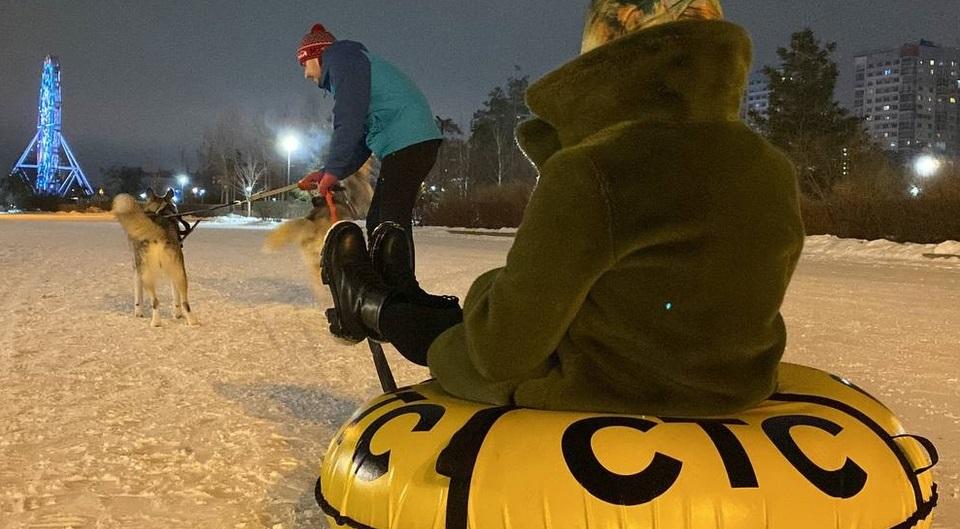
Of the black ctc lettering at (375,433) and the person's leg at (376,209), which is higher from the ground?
the person's leg at (376,209)

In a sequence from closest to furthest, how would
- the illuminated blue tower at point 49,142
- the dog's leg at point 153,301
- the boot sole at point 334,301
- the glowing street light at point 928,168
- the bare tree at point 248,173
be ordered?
the boot sole at point 334,301
the dog's leg at point 153,301
the glowing street light at point 928,168
the bare tree at point 248,173
the illuminated blue tower at point 49,142

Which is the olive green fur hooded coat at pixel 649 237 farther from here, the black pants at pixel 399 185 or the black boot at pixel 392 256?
the black pants at pixel 399 185

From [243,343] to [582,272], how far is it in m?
4.62

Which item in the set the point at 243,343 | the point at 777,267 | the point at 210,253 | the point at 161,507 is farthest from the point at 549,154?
the point at 210,253

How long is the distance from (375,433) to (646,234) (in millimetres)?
810

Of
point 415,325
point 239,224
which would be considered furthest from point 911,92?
point 415,325

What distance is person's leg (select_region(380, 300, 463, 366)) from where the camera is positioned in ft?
8.31

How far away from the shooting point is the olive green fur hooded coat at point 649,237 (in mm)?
1511

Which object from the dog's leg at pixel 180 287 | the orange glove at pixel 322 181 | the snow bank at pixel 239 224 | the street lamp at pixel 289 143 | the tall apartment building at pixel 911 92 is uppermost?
the tall apartment building at pixel 911 92

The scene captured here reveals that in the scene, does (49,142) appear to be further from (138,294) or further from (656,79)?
(656,79)

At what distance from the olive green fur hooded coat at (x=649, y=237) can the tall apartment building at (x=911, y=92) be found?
103 m

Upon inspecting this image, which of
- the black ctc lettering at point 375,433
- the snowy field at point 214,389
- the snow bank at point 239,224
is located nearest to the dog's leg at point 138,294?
the snowy field at point 214,389

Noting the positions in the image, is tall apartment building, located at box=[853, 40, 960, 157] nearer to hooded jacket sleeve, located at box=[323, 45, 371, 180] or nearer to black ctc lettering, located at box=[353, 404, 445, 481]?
hooded jacket sleeve, located at box=[323, 45, 371, 180]

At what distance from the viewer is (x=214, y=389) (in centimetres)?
425
